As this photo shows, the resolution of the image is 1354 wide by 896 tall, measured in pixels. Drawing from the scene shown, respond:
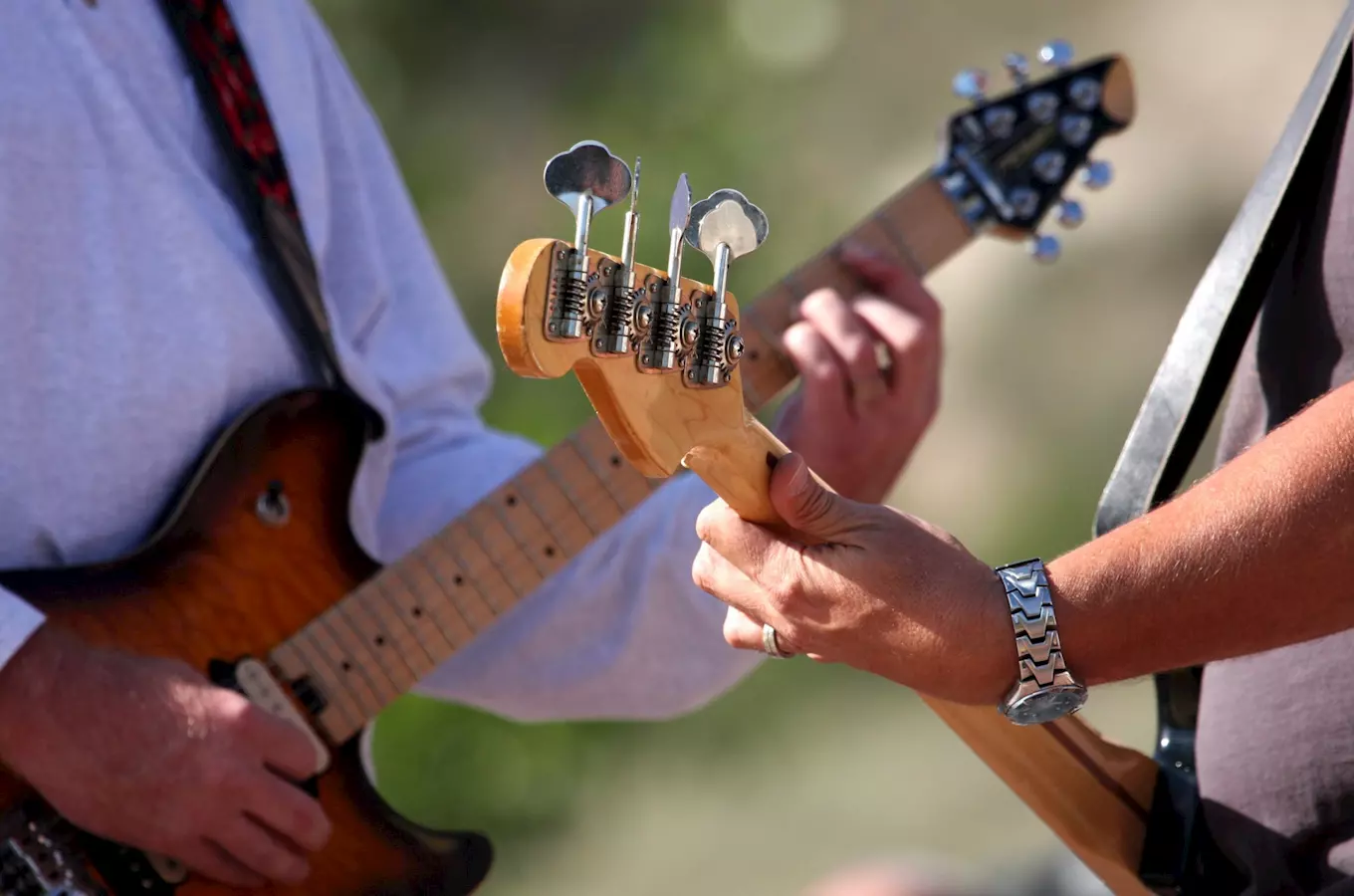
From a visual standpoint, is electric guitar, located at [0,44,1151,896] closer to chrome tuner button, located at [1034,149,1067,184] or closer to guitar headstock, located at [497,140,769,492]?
chrome tuner button, located at [1034,149,1067,184]

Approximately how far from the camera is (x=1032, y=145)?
182 cm

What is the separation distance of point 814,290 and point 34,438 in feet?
2.84

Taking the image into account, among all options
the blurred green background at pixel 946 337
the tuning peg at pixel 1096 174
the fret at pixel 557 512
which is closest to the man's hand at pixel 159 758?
the fret at pixel 557 512

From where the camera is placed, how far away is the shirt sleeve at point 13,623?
4.26 ft

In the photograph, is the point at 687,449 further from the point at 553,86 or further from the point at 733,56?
the point at 553,86

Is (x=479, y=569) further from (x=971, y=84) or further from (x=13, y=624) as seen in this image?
(x=971, y=84)

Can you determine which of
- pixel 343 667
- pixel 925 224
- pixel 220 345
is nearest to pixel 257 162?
pixel 220 345

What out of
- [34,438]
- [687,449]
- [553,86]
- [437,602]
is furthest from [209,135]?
[553,86]

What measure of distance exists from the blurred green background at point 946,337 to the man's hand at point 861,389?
2.34m

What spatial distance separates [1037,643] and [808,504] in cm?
16

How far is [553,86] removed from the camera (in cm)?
514

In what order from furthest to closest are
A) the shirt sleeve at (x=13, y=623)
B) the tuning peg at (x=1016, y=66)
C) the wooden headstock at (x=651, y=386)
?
the tuning peg at (x=1016, y=66) < the shirt sleeve at (x=13, y=623) < the wooden headstock at (x=651, y=386)

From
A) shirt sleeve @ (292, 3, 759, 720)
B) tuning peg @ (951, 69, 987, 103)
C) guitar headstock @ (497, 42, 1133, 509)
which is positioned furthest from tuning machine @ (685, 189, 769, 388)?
tuning peg @ (951, 69, 987, 103)

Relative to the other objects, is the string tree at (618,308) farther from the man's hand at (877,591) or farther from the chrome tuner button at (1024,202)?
the chrome tuner button at (1024,202)
